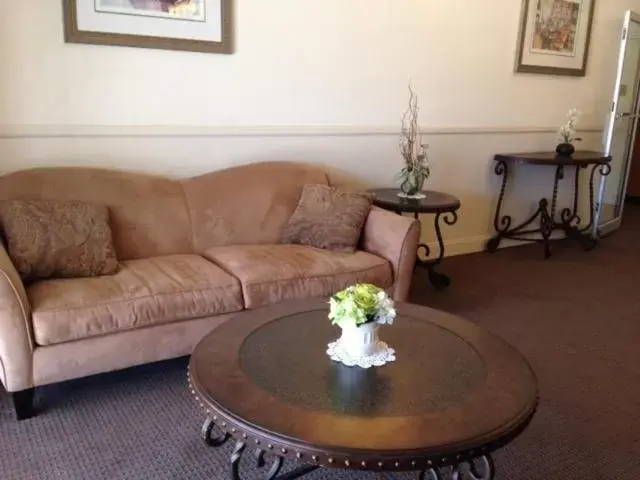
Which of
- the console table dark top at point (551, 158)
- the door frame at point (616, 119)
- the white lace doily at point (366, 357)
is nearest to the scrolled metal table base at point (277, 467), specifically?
the white lace doily at point (366, 357)

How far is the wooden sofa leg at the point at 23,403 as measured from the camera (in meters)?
2.17

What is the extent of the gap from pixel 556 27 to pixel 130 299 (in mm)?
3929

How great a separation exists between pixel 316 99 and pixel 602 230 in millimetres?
3181

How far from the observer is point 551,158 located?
4.50 metres

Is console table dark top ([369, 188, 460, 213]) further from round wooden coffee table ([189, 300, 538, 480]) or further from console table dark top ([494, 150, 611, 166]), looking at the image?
round wooden coffee table ([189, 300, 538, 480])

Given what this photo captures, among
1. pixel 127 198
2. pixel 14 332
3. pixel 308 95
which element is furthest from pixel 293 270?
pixel 308 95

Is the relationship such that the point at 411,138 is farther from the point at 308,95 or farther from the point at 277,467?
the point at 277,467

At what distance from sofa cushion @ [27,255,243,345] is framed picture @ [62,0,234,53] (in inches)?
44.0

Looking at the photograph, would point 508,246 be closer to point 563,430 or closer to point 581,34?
point 581,34

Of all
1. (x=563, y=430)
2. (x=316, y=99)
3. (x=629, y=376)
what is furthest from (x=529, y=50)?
(x=563, y=430)

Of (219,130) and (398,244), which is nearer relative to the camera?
(398,244)

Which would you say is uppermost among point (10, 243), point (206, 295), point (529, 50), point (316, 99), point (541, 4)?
point (541, 4)

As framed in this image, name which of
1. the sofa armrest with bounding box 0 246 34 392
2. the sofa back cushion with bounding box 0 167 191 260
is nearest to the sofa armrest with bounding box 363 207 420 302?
the sofa back cushion with bounding box 0 167 191 260

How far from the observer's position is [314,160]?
367 centimetres
